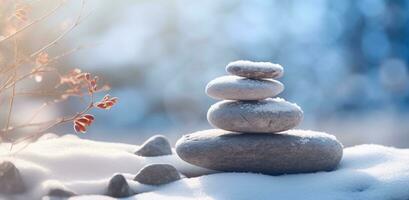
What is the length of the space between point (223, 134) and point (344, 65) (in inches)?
110

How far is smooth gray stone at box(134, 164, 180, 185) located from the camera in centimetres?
276

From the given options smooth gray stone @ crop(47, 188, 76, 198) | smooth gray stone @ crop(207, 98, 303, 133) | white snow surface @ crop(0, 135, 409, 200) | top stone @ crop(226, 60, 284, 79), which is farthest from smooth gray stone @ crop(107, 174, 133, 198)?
top stone @ crop(226, 60, 284, 79)

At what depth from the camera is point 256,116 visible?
2848 mm

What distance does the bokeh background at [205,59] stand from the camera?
5148 mm

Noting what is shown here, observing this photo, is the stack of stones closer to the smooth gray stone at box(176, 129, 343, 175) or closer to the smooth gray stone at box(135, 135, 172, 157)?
the smooth gray stone at box(176, 129, 343, 175)

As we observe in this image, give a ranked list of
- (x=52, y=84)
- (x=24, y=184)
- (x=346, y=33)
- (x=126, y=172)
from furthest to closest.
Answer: (x=346, y=33)
(x=52, y=84)
(x=126, y=172)
(x=24, y=184)

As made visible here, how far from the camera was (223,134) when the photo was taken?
2977 mm

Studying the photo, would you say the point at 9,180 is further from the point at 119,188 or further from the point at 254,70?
the point at 254,70

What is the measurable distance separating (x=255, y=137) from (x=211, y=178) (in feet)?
1.11

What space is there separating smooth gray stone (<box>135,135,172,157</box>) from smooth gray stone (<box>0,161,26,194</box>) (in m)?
0.77

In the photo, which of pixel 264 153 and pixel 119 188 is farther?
pixel 264 153

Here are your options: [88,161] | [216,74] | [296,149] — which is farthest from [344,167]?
[216,74]

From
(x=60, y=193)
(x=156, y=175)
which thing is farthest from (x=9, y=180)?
(x=156, y=175)

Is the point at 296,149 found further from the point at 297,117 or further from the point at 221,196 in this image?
the point at 221,196
